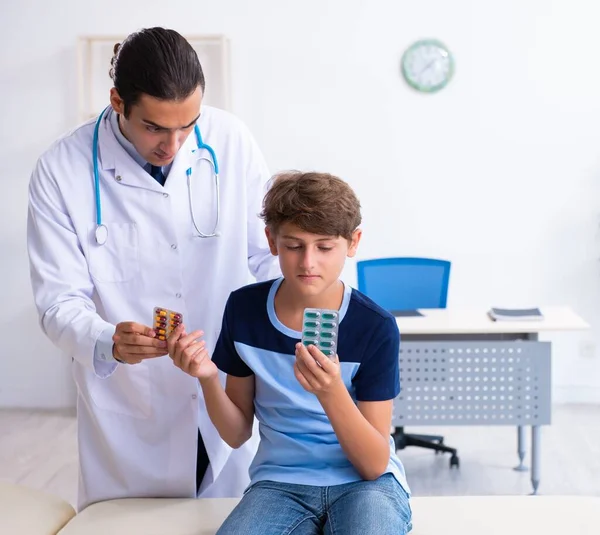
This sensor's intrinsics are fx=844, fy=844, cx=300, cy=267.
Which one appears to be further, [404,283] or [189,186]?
[404,283]

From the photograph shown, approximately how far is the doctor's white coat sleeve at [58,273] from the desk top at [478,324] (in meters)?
1.59

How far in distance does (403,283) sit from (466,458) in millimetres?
843

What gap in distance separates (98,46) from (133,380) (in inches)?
124

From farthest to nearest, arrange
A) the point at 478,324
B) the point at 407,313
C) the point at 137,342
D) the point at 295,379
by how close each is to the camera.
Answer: the point at 407,313, the point at 478,324, the point at 295,379, the point at 137,342

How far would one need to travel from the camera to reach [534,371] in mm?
3232

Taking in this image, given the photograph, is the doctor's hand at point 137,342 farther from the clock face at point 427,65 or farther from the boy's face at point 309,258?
the clock face at point 427,65

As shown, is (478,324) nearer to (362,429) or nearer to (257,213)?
(257,213)

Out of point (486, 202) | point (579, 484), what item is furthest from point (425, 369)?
point (486, 202)

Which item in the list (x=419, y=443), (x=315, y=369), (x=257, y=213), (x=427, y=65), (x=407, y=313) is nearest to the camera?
(x=315, y=369)

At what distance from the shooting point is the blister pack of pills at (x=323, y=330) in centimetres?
142

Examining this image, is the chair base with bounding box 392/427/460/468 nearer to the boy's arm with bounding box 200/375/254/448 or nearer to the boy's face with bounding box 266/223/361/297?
the boy's arm with bounding box 200/375/254/448

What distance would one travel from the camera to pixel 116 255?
1751mm

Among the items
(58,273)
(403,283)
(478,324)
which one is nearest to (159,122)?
(58,273)

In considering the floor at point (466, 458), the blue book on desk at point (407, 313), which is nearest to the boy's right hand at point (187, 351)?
the blue book on desk at point (407, 313)
